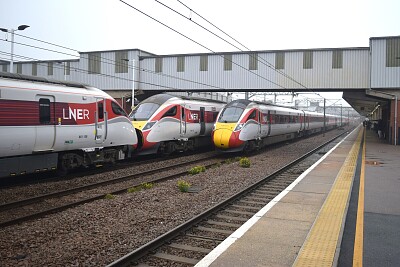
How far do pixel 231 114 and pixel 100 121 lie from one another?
832cm

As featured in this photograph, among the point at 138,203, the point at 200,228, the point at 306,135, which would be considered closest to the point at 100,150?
the point at 138,203

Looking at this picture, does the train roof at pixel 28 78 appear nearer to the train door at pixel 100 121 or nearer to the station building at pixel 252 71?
the train door at pixel 100 121

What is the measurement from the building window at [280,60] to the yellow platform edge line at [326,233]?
24.5 meters

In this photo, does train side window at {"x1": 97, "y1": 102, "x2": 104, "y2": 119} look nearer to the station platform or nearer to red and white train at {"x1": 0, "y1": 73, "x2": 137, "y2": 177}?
red and white train at {"x1": 0, "y1": 73, "x2": 137, "y2": 177}

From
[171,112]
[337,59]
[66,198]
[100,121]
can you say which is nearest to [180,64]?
[337,59]

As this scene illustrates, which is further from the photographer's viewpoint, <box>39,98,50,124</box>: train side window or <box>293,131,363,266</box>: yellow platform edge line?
<box>39,98,50,124</box>: train side window

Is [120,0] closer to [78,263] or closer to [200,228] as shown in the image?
[200,228]

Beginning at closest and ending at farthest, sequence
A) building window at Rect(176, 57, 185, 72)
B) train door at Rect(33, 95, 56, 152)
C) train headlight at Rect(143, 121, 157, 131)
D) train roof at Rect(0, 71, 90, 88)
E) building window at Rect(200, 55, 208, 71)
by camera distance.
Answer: train roof at Rect(0, 71, 90, 88), train door at Rect(33, 95, 56, 152), train headlight at Rect(143, 121, 157, 131), building window at Rect(200, 55, 208, 71), building window at Rect(176, 57, 185, 72)

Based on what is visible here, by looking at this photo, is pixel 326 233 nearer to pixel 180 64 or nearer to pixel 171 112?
pixel 171 112

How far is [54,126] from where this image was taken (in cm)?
1166

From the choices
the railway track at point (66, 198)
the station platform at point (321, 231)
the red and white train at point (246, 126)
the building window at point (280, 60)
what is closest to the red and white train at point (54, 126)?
the railway track at point (66, 198)

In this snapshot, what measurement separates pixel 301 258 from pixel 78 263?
3.23m

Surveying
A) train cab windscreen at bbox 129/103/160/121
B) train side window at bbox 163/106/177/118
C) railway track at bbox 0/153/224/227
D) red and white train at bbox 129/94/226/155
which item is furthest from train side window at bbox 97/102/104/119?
train side window at bbox 163/106/177/118

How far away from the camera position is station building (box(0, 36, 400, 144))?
28609mm
